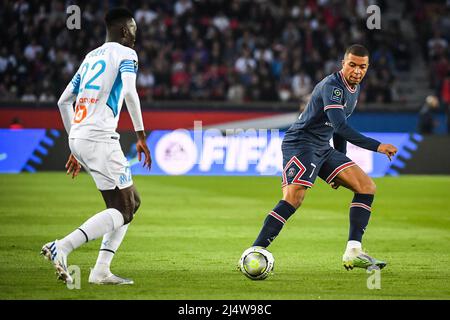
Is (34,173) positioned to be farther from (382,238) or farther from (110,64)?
(110,64)

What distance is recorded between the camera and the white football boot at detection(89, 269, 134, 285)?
7.58m

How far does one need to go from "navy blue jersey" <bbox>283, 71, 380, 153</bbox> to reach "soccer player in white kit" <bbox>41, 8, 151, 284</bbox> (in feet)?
5.76

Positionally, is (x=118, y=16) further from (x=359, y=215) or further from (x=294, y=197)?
(x=359, y=215)

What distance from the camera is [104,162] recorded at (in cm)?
733

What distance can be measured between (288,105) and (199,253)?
49.5 ft

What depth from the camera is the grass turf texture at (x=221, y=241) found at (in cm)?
744

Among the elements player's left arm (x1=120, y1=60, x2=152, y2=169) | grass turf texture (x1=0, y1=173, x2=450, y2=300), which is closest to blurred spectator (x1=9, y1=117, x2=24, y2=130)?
grass turf texture (x1=0, y1=173, x2=450, y2=300)

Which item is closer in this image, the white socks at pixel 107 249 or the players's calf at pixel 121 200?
the players's calf at pixel 121 200

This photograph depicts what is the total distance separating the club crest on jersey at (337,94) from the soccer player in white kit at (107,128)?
1871 millimetres

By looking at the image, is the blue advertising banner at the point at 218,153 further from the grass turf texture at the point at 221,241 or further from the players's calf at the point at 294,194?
the players's calf at the point at 294,194

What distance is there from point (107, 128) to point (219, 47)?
19528mm

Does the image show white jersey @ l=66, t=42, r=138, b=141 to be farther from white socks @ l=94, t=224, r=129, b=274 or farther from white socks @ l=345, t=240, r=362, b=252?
white socks @ l=345, t=240, r=362, b=252

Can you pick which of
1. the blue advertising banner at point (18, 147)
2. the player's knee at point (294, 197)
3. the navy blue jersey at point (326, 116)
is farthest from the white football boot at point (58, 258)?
the blue advertising banner at point (18, 147)
